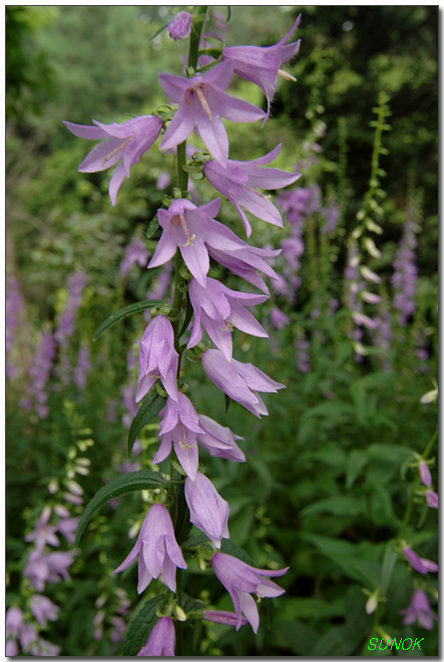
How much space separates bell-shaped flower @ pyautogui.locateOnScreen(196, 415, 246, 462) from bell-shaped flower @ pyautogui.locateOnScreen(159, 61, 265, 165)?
1.84ft

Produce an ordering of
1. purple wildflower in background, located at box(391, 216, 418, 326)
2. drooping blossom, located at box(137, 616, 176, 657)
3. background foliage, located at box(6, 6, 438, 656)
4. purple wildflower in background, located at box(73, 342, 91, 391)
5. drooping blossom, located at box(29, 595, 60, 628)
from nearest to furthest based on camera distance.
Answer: drooping blossom, located at box(137, 616, 176, 657), drooping blossom, located at box(29, 595, 60, 628), background foliage, located at box(6, 6, 438, 656), purple wildflower in background, located at box(73, 342, 91, 391), purple wildflower in background, located at box(391, 216, 418, 326)

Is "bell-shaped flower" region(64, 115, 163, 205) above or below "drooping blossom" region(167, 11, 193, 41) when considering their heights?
below

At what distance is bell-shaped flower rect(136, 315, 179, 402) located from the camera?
0.94 metres

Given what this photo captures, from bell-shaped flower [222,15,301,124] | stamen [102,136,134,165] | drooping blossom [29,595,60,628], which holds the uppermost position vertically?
bell-shaped flower [222,15,301,124]

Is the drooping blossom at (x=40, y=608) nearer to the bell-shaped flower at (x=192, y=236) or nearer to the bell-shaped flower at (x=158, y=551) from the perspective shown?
the bell-shaped flower at (x=158, y=551)

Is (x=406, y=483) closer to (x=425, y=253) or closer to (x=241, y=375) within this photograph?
(x=241, y=375)

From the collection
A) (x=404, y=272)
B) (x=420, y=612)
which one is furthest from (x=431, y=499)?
(x=404, y=272)

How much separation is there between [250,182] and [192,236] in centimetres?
18

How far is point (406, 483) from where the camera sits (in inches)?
103

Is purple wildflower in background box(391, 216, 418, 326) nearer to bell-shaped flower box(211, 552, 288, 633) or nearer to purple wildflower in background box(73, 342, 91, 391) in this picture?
purple wildflower in background box(73, 342, 91, 391)

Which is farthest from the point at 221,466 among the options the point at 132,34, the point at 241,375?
the point at 132,34

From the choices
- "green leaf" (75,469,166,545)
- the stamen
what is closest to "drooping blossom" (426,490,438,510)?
"green leaf" (75,469,166,545)

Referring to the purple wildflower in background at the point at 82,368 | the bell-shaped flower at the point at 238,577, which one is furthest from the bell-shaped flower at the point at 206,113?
the purple wildflower in background at the point at 82,368

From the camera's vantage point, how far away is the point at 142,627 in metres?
1.06
